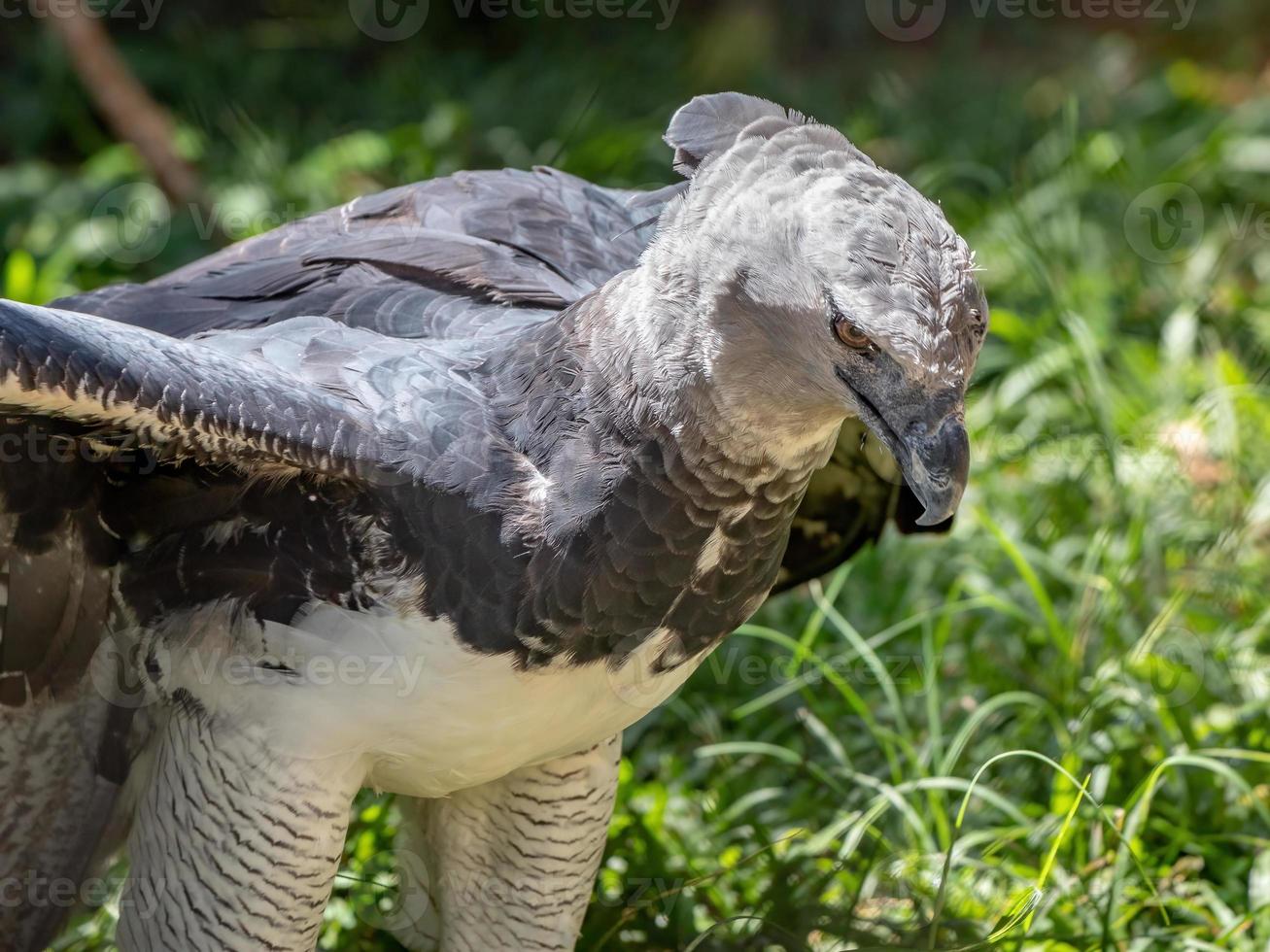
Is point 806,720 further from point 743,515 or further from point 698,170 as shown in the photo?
point 698,170

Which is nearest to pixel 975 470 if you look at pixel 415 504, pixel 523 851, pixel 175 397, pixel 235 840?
pixel 523 851

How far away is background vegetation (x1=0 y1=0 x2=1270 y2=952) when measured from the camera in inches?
131

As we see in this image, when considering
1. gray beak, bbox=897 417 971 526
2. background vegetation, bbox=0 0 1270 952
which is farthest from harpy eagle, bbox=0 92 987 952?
background vegetation, bbox=0 0 1270 952

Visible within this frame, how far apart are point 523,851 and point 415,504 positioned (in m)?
0.91

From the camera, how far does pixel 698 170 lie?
2.38m

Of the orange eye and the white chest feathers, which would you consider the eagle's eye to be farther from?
the white chest feathers

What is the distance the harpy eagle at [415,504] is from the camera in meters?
2.19

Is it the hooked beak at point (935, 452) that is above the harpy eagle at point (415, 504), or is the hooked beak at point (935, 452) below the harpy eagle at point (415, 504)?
above

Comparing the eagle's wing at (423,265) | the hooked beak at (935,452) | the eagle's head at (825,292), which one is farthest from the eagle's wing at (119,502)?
the hooked beak at (935,452)

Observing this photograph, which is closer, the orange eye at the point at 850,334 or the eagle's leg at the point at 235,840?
the orange eye at the point at 850,334

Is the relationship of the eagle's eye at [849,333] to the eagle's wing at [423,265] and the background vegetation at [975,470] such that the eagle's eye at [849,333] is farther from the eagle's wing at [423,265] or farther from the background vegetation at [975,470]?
the background vegetation at [975,470]

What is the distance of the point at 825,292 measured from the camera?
2.12m

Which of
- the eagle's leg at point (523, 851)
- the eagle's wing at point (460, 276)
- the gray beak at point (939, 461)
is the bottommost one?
the eagle's leg at point (523, 851)

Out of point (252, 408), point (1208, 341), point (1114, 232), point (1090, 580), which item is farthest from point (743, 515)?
point (1114, 232)
